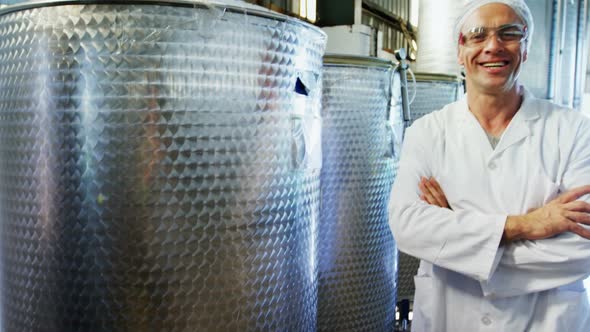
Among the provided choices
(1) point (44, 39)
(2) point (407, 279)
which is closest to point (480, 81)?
(1) point (44, 39)

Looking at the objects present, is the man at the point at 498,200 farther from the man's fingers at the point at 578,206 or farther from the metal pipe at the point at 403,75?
the metal pipe at the point at 403,75

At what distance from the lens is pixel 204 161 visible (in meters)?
1.18

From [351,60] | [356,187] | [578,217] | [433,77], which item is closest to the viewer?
[578,217]

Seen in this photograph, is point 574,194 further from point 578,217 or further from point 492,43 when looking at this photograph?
point 492,43

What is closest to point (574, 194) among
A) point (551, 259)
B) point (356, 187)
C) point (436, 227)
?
point (551, 259)

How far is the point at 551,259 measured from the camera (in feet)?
4.27

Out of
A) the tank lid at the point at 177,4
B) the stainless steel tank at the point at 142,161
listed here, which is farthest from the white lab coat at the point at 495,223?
the tank lid at the point at 177,4

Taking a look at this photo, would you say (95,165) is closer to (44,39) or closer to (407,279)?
(44,39)

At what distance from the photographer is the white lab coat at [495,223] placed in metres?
1.33

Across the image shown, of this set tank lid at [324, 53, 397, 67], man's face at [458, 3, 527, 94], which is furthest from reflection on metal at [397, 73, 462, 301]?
man's face at [458, 3, 527, 94]

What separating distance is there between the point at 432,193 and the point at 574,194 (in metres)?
0.36

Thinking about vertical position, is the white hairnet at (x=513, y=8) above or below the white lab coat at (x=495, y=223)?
above

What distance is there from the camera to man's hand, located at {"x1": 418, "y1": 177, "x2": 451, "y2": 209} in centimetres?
148

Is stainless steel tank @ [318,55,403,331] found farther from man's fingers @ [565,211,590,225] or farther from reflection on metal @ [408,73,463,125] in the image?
man's fingers @ [565,211,590,225]
